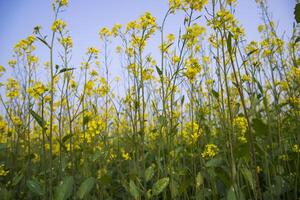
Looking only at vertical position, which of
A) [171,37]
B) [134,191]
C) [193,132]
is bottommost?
[134,191]

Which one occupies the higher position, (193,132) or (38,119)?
(38,119)

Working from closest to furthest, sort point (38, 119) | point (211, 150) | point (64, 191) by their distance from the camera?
point (38, 119), point (64, 191), point (211, 150)

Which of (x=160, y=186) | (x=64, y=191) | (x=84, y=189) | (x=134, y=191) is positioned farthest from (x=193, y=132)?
(x=64, y=191)

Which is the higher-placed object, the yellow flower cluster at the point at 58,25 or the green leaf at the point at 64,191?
the yellow flower cluster at the point at 58,25

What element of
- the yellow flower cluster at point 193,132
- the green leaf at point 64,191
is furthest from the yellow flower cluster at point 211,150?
the green leaf at point 64,191

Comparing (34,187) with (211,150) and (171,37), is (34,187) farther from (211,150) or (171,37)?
(171,37)

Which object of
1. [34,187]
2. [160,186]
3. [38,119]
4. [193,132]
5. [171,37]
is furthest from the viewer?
[171,37]

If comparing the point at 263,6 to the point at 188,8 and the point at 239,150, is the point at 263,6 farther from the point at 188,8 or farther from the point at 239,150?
the point at 239,150

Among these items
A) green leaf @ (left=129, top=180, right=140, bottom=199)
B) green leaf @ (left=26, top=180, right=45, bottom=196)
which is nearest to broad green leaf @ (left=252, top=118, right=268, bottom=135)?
green leaf @ (left=129, top=180, right=140, bottom=199)

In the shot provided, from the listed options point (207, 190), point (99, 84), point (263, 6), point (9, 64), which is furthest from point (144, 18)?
point (9, 64)

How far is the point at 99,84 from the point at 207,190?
196 centimetres

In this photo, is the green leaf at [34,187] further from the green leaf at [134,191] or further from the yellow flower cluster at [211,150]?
the yellow flower cluster at [211,150]

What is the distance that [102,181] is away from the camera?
220 centimetres

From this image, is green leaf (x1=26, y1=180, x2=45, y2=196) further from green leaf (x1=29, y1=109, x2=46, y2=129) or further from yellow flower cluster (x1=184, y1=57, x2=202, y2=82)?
yellow flower cluster (x1=184, y1=57, x2=202, y2=82)
